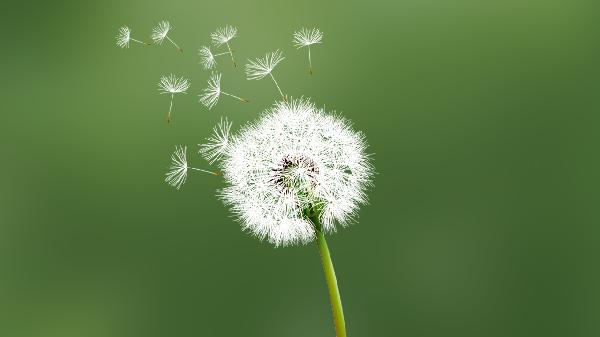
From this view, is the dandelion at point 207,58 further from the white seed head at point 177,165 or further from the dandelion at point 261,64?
the white seed head at point 177,165

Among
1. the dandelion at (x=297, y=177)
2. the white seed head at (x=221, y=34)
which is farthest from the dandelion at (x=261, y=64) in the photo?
the dandelion at (x=297, y=177)

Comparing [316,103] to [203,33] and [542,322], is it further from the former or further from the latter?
[542,322]

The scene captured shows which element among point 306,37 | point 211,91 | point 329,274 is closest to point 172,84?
point 211,91

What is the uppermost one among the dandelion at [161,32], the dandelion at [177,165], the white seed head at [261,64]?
the dandelion at [161,32]

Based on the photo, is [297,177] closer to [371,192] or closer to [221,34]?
[371,192]

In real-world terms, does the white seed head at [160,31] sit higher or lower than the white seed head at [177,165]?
higher

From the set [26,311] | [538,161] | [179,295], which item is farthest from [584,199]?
[26,311]
